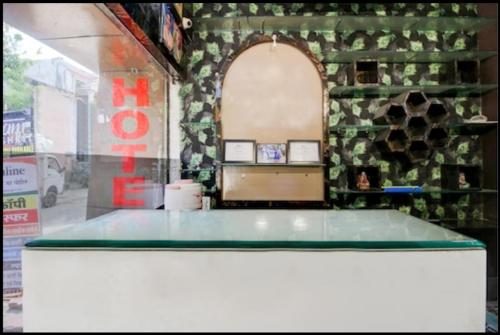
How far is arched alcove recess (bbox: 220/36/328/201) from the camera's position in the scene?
3.04 metres

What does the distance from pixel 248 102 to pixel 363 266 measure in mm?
2164

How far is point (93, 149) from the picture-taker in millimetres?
2135

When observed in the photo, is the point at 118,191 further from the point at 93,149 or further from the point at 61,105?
the point at 61,105

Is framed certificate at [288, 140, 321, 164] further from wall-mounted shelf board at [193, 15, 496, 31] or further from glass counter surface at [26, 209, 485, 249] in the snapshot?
glass counter surface at [26, 209, 485, 249]

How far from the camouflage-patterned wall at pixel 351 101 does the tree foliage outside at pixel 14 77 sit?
1.62 metres

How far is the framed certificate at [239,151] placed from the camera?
118 inches

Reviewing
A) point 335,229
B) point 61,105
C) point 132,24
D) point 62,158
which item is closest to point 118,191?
point 62,158

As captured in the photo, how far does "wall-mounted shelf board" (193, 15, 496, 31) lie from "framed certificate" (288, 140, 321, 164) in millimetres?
1112

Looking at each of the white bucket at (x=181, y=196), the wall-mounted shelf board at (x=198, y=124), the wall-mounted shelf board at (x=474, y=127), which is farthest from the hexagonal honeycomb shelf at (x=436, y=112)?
the white bucket at (x=181, y=196)

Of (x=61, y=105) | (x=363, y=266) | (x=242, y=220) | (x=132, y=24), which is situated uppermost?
(x=132, y=24)

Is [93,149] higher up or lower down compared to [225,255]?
higher up

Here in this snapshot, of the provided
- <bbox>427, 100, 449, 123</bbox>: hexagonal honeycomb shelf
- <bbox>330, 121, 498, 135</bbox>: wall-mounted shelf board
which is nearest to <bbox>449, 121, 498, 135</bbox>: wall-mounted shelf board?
<bbox>330, 121, 498, 135</bbox>: wall-mounted shelf board

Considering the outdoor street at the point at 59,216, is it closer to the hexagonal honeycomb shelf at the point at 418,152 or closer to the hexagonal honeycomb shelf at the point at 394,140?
the hexagonal honeycomb shelf at the point at 394,140

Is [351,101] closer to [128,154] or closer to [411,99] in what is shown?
[411,99]
